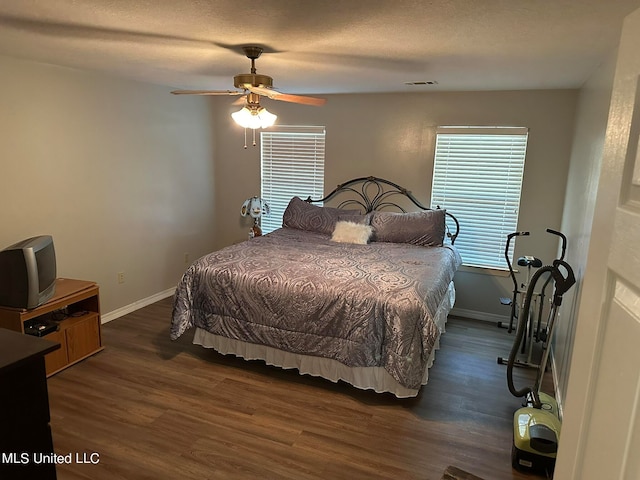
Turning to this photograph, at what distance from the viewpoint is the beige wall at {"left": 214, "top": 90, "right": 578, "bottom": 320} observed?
13.5 feet

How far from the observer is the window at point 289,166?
5.17 metres

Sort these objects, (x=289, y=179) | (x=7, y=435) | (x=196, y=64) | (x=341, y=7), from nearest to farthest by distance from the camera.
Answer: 1. (x=7, y=435)
2. (x=341, y=7)
3. (x=196, y=64)
4. (x=289, y=179)

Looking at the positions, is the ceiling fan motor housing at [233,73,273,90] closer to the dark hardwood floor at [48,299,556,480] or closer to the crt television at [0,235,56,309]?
the crt television at [0,235,56,309]

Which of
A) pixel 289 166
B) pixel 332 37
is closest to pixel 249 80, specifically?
pixel 332 37

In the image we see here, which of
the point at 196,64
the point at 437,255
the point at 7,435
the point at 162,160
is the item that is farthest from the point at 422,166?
the point at 7,435

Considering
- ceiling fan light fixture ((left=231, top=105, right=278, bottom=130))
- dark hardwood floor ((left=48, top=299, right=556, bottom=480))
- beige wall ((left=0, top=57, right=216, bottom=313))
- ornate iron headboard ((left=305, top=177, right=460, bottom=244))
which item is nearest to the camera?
dark hardwood floor ((left=48, top=299, right=556, bottom=480))

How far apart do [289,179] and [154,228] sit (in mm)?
1736

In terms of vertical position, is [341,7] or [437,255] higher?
[341,7]

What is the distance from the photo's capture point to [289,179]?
211 inches

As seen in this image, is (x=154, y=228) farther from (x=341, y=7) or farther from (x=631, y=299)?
(x=631, y=299)

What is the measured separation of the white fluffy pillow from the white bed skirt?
3.63 ft

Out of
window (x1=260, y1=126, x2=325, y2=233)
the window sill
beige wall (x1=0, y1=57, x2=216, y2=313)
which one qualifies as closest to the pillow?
the window sill

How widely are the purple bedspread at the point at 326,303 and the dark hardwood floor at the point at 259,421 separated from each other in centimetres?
29

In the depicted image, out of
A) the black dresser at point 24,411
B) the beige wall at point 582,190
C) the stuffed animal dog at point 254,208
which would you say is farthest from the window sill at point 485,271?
the black dresser at point 24,411
